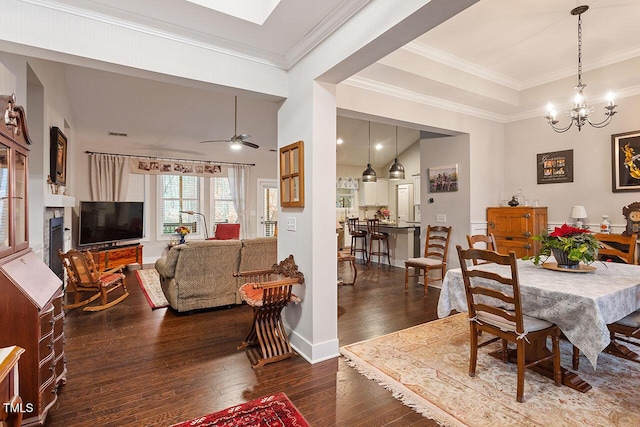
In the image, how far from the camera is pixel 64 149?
14.5ft

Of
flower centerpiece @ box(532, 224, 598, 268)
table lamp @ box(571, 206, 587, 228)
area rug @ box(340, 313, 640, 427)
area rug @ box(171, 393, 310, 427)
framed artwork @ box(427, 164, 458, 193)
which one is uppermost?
framed artwork @ box(427, 164, 458, 193)

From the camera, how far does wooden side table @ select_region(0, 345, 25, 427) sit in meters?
1.10

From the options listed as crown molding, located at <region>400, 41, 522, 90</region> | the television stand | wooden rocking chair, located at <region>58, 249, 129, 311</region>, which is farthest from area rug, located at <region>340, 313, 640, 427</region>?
the television stand

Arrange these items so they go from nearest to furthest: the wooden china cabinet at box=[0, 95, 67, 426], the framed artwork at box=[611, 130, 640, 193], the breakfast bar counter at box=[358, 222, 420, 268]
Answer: the wooden china cabinet at box=[0, 95, 67, 426], the framed artwork at box=[611, 130, 640, 193], the breakfast bar counter at box=[358, 222, 420, 268]

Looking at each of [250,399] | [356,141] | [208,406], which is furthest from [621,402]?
[356,141]

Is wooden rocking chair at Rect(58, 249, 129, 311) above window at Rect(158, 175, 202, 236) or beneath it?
beneath

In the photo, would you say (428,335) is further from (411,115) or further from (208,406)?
(411,115)

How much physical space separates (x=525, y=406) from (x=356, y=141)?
7441mm

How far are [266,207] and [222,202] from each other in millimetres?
1172

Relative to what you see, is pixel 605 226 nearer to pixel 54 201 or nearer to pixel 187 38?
pixel 187 38

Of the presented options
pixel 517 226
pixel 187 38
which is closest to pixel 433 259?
pixel 517 226

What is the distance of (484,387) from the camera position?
2217mm

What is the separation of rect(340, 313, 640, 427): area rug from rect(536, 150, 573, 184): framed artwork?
2.62m

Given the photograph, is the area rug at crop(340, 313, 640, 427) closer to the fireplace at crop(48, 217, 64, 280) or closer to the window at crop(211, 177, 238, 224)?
the fireplace at crop(48, 217, 64, 280)
